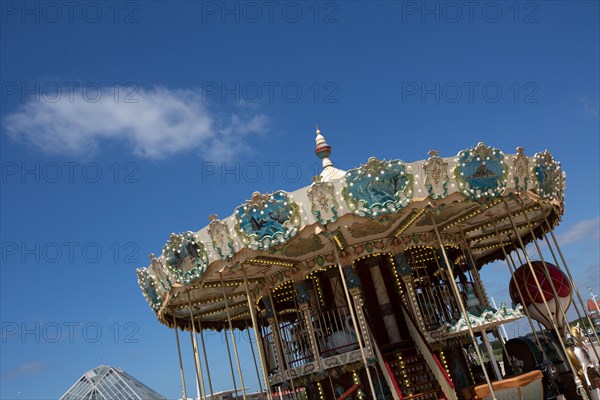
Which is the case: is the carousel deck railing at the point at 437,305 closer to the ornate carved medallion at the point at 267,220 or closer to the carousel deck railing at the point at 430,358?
the carousel deck railing at the point at 430,358

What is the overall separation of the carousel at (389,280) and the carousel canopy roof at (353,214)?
1.1 inches

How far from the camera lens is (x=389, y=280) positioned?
1440 cm

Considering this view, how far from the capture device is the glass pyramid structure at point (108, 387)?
138 feet

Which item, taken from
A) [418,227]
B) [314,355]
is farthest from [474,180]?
[314,355]

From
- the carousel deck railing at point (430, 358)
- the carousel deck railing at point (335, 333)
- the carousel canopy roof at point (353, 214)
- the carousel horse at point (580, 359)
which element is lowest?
the carousel horse at point (580, 359)

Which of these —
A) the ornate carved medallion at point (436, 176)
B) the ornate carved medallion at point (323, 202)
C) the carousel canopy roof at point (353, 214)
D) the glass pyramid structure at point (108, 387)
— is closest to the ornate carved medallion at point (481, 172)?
the carousel canopy roof at point (353, 214)

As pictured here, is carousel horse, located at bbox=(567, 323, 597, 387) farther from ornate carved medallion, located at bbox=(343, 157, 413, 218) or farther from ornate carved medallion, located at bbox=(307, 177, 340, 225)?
ornate carved medallion, located at bbox=(307, 177, 340, 225)

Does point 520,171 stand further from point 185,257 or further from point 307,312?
point 185,257

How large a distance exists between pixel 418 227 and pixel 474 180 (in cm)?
326

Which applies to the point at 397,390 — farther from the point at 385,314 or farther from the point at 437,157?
the point at 437,157

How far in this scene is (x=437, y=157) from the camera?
428 inches

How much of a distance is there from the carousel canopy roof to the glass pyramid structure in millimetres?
31856

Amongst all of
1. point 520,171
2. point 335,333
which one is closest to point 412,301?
point 335,333

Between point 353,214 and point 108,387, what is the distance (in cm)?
3889
